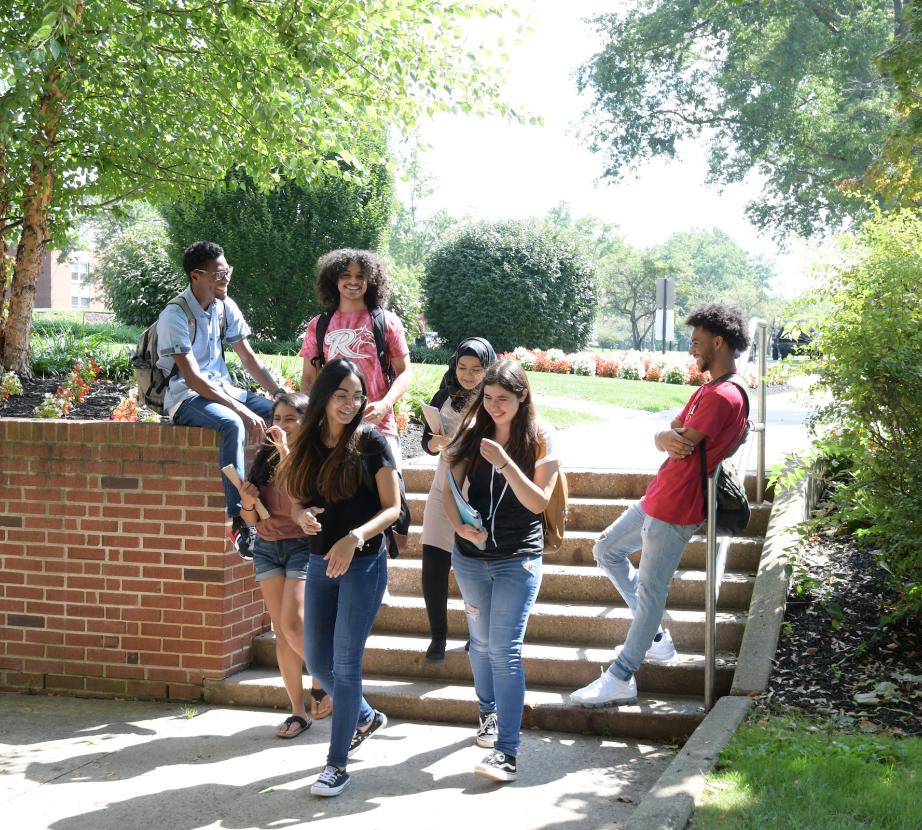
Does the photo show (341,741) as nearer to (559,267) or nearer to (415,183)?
(559,267)

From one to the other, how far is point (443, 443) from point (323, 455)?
873 mm

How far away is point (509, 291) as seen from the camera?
85.3ft

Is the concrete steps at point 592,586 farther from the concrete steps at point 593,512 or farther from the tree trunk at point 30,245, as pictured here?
the tree trunk at point 30,245

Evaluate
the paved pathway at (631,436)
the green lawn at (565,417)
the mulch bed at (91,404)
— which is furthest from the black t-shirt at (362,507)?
the green lawn at (565,417)

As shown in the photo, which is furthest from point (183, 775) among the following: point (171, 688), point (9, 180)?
point (9, 180)

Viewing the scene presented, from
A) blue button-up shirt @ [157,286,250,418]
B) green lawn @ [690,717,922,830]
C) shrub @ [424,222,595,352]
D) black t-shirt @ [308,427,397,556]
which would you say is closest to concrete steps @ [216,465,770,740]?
green lawn @ [690,717,922,830]

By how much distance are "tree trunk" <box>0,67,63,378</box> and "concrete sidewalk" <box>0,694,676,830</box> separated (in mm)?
5597

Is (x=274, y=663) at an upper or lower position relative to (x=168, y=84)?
lower

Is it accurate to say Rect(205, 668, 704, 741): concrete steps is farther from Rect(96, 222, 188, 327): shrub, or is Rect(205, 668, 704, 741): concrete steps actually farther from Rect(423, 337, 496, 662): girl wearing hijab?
Rect(96, 222, 188, 327): shrub

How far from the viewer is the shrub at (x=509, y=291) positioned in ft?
85.3

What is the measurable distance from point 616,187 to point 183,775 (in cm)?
3514

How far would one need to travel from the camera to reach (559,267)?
2653 cm

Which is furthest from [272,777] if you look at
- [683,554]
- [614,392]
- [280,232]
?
[280,232]

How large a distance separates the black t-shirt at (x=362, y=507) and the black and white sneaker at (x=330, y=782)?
0.98 meters
